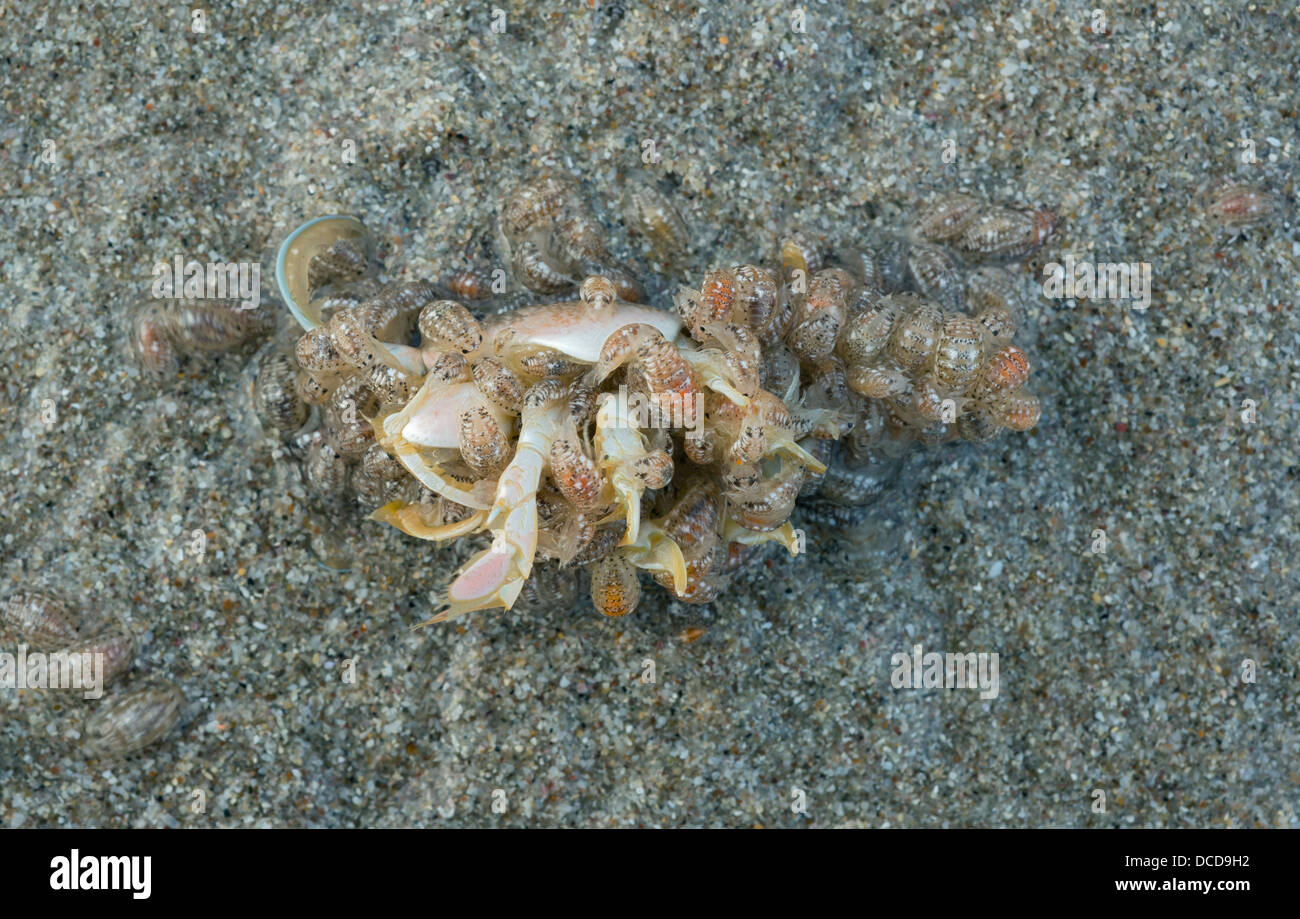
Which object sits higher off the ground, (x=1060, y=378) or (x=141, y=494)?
(x=1060, y=378)

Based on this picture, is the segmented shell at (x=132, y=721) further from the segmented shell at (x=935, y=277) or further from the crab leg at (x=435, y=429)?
the segmented shell at (x=935, y=277)

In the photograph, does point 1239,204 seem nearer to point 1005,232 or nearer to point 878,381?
point 1005,232

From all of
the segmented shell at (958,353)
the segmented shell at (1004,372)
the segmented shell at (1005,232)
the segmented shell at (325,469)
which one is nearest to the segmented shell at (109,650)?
the segmented shell at (325,469)

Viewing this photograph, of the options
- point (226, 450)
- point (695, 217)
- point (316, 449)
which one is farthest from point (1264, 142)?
point (226, 450)

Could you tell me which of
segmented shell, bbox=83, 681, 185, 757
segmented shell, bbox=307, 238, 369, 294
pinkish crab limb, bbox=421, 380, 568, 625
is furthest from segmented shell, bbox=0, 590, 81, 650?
pinkish crab limb, bbox=421, 380, 568, 625

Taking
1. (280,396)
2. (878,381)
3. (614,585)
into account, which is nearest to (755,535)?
(614,585)

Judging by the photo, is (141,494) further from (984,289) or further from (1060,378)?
(1060,378)

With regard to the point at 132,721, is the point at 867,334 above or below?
above
